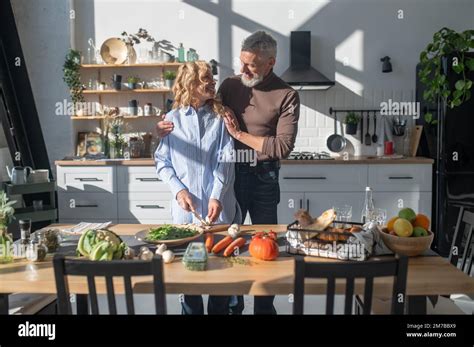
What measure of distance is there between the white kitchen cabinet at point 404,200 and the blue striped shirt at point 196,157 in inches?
89.3

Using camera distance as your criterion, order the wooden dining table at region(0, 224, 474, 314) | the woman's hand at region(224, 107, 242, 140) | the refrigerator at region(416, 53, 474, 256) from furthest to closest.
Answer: the refrigerator at region(416, 53, 474, 256) → the woman's hand at region(224, 107, 242, 140) → the wooden dining table at region(0, 224, 474, 314)

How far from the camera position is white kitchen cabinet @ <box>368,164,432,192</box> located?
4145 mm

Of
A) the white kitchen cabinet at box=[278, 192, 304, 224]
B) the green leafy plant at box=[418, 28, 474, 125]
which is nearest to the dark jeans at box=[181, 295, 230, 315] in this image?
the white kitchen cabinet at box=[278, 192, 304, 224]

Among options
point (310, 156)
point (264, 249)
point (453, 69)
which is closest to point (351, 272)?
point (264, 249)

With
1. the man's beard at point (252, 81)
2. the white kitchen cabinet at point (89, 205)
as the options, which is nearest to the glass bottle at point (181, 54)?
the white kitchen cabinet at point (89, 205)

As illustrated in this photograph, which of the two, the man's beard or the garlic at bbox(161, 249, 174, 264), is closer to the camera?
the garlic at bbox(161, 249, 174, 264)

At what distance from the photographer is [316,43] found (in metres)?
4.68

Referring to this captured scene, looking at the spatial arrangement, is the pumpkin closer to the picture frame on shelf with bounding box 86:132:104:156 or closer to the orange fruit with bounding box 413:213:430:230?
the orange fruit with bounding box 413:213:430:230

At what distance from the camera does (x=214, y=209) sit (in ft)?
7.07

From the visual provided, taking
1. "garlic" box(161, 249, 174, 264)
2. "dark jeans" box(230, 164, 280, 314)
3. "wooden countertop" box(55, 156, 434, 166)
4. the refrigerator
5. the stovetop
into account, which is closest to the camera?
"garlic" box(161, 249, 174, 264)

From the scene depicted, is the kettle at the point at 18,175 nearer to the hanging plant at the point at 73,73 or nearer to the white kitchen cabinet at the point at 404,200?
the hanging plant at the point at 73,73

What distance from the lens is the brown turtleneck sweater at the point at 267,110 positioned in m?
2.38

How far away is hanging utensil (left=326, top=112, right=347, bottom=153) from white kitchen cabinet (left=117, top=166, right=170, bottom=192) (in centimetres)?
160
